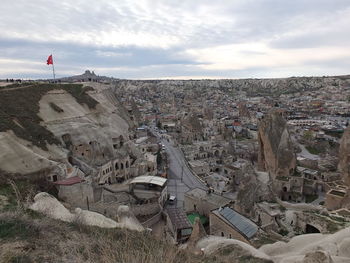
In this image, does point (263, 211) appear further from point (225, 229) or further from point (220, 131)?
point (220, 131)

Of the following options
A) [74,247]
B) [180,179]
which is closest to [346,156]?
[180,179]

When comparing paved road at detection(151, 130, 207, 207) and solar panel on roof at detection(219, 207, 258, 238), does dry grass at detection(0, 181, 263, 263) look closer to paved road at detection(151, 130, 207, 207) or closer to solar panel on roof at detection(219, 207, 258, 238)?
solar panel on roof at detection(219, 207, 258, 238)

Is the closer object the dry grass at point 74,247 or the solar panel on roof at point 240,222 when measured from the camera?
the dry grass at point 74,247

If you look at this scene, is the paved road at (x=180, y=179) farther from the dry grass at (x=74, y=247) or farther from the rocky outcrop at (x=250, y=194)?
the dry grass at (x=74, y=247)

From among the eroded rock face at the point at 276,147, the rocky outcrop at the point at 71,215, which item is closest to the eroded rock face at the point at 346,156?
the eroded rock face at the point at 276,147

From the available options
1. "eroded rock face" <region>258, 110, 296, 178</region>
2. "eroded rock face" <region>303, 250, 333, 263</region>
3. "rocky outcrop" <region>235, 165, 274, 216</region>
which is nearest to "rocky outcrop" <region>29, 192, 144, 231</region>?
"eroded rock face" <region>303, 250, 333, 263</region>

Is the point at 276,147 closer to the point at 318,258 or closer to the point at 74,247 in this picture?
the point at 318,258

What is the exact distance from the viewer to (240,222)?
18.3 m

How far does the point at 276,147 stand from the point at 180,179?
13837 millimetres

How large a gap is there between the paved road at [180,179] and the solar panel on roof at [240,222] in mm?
12262

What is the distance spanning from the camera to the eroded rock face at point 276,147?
34.9 m

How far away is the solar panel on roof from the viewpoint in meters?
17.2

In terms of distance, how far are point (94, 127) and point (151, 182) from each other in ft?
46.3

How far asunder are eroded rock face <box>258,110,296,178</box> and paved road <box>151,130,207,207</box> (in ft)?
30.3
